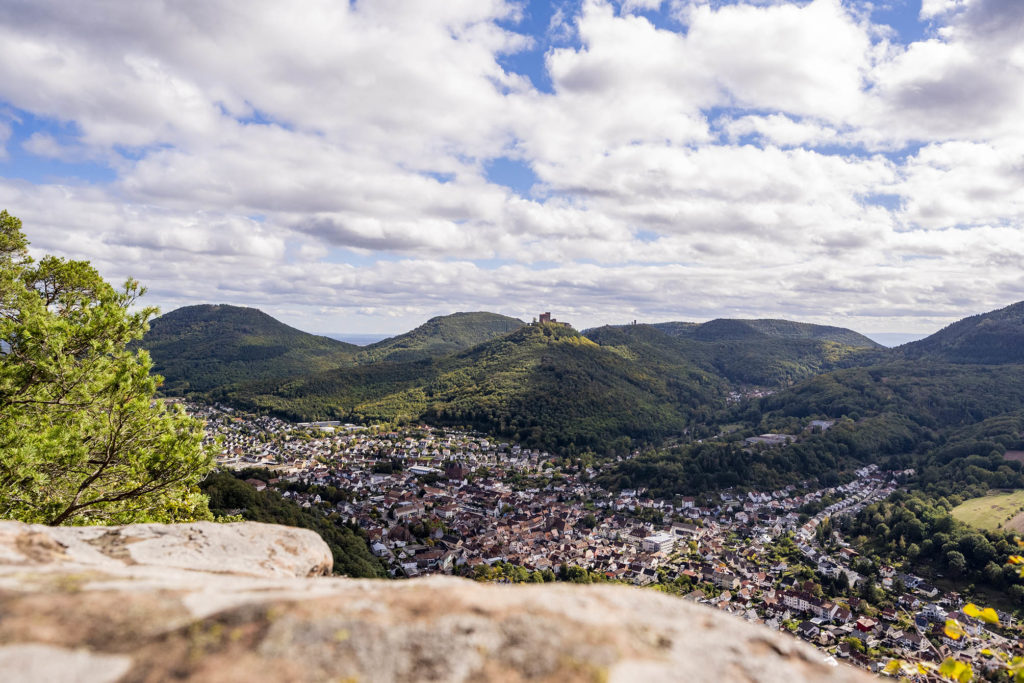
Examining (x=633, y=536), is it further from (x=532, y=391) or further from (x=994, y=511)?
(x=532, y=391)

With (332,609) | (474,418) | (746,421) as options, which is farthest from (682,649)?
(746,421)

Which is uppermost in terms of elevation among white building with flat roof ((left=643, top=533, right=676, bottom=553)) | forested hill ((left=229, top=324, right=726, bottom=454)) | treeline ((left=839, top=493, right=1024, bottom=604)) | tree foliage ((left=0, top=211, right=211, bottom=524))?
tree foliage ((left=0, top=211, right=211, bottom=524))

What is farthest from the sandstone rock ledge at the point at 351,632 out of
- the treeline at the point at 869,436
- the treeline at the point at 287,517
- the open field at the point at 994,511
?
the treeline at the point at 869,436

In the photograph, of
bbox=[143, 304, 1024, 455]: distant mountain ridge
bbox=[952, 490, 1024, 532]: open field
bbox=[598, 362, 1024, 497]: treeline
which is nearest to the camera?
bbox=[952, 490, 1024, 532]: open field

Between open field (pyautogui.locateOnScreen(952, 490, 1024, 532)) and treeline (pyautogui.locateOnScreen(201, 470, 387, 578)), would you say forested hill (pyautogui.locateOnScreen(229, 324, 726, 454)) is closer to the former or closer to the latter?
open field (pyautogui.locateOnScreen(952, 490, 1024, 532))

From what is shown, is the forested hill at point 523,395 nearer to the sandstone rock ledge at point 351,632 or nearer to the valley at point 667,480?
the valley at point 667,480

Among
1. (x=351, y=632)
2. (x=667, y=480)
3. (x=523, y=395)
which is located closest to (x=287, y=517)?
(x=351, y=632)

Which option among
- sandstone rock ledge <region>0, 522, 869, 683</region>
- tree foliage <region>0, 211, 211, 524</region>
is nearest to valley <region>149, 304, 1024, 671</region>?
tree foliage <region>0, 211, 211, 524</region>

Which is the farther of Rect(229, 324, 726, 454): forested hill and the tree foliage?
Rect(229, 324, 726, 454): forested hill
